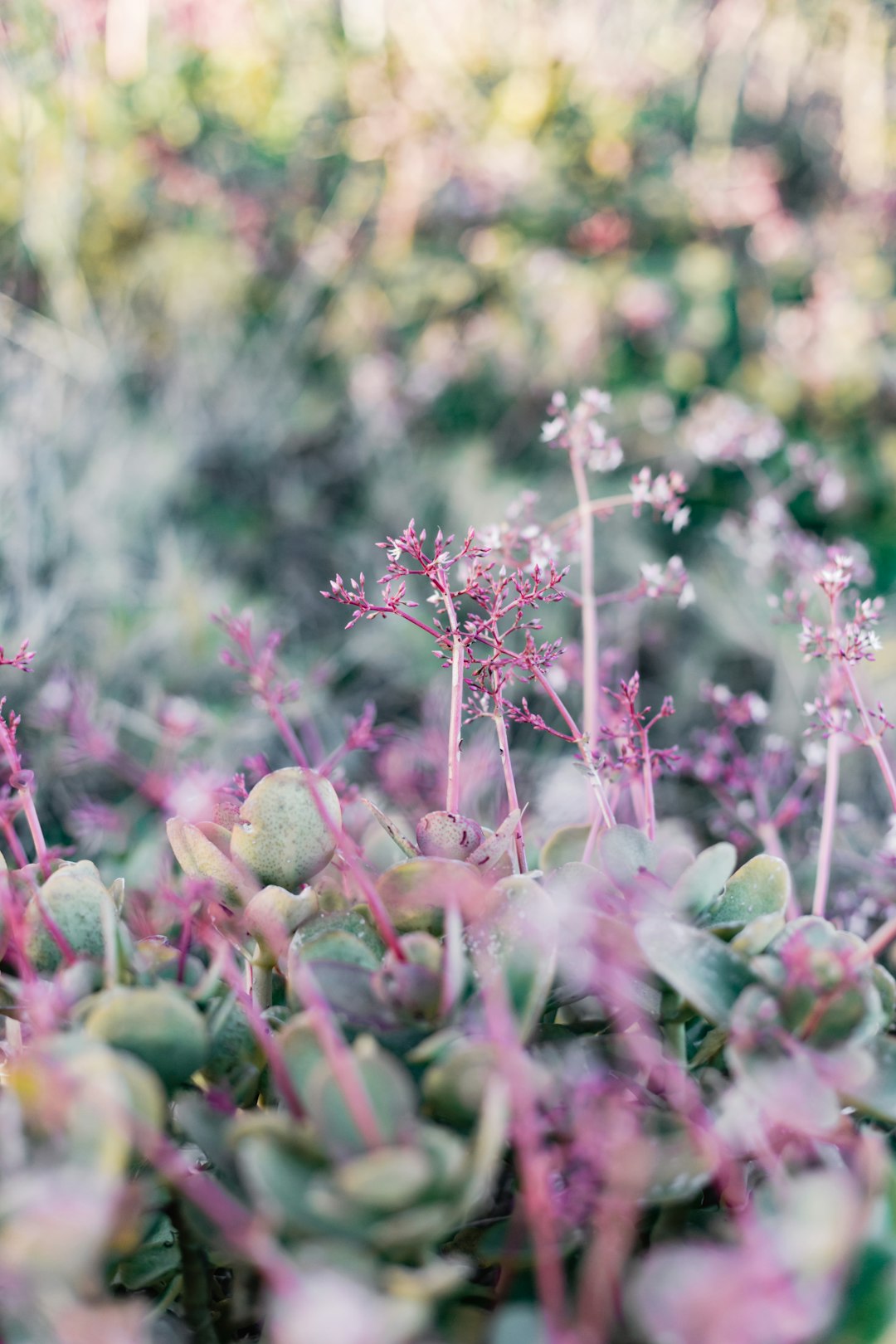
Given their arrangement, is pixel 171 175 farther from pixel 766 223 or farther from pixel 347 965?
pixel 347 965

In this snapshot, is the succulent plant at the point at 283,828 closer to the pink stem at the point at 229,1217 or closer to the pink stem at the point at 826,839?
the pink stem at the point at 229,1217

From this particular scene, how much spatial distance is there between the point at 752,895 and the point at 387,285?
8.61 feet

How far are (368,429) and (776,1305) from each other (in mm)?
2349

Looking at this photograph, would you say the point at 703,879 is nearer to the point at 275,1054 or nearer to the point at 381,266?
the point at 275,1054

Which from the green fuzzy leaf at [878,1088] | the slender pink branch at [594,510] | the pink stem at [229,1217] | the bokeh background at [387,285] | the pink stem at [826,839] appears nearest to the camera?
the pink stem at [229,1217]

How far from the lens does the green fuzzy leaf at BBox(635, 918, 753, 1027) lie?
481 millimetres

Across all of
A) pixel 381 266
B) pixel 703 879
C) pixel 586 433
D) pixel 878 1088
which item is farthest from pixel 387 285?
pixel 878 1088

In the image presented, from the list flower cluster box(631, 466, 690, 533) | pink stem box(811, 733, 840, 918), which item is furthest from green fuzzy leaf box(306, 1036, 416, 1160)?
flower cluster box(631, 466, 690, 533)

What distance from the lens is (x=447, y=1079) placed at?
425mm

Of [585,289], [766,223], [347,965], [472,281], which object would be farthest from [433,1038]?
[766,223]

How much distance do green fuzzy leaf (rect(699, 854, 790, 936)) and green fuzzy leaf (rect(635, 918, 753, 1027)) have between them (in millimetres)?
78

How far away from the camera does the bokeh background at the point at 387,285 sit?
2186 millimetres

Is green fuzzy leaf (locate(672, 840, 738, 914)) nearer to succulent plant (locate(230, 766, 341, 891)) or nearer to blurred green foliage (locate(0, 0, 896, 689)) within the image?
succulent plant (locate(230, 766, 341, 891))

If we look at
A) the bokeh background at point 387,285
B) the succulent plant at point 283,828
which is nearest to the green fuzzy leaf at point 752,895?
the succulent plant at point 283,828
